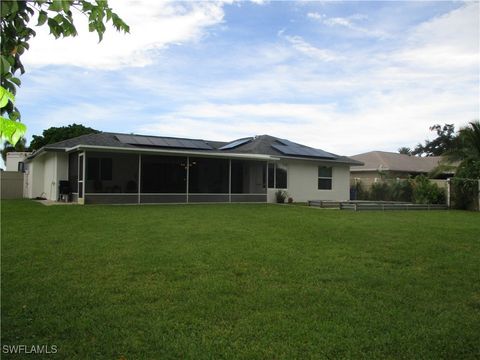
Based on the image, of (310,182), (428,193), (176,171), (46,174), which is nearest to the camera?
(176,171)

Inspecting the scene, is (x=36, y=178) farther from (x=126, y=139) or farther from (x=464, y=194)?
(x=464, y=194)

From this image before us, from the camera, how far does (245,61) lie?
19.3m

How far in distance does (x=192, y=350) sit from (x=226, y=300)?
4.27 ft

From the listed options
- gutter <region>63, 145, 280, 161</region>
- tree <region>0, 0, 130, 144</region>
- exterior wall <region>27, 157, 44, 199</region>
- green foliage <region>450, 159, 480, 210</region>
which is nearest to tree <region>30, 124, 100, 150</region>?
exterior wall <region>27, 157, 44, 199</region>

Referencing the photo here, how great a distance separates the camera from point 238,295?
197 inches

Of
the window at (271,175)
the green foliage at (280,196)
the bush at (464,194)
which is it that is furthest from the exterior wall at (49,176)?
the bush at (464,194)

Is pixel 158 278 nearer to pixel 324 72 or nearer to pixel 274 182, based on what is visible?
pixel 324 72

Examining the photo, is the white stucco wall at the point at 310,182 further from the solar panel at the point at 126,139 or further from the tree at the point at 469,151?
the solar panel at the point at 126,139

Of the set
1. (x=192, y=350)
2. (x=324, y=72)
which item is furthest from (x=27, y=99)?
(x=324, y=72)

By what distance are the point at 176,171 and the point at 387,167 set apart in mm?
18082

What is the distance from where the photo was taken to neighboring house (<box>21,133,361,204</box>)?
19.0 metres

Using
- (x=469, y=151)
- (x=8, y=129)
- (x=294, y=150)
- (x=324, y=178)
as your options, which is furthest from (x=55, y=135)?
(x=8, y=129)

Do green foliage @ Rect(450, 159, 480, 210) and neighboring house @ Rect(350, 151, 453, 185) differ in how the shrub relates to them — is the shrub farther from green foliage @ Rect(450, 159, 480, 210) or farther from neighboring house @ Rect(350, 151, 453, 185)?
green foliage @ Rect(450, 159, 480, 210)

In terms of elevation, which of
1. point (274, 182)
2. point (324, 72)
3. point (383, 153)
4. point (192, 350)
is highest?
point (324, 72)
